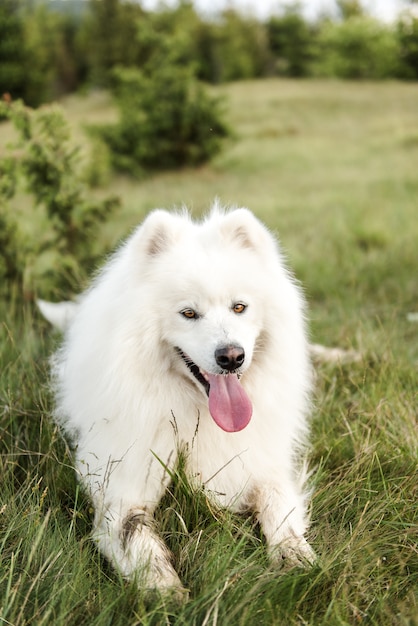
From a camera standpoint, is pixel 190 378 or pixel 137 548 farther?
pixel 190 378

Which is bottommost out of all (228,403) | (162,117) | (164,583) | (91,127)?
(91,127)

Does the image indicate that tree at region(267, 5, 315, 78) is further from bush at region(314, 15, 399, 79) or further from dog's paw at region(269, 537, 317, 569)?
dog's paw at region(269, 537, 317, 569)

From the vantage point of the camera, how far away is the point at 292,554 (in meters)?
2.37

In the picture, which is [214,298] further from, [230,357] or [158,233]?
[158,233]

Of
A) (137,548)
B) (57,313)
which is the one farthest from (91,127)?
(137,548)

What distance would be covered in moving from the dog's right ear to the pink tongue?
0.60 metres

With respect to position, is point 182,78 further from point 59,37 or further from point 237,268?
point 59,37

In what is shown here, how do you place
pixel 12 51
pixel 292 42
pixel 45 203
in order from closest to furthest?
1. pixel 45 203
2. pixel 12 51
3. pixel 292 42

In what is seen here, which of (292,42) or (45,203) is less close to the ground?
(45,203)

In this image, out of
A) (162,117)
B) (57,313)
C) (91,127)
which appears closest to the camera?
(57,313)

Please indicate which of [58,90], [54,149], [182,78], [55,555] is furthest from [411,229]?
[58,90]

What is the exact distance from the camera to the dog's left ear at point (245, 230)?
8.60ft

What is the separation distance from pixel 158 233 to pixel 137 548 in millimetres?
1283

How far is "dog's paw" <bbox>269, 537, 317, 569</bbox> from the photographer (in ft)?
7.60
